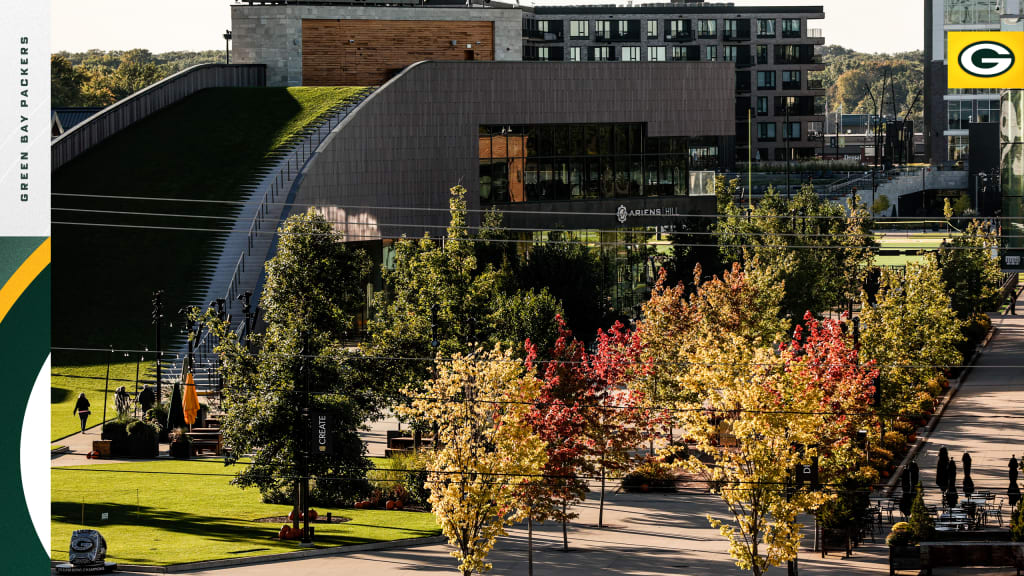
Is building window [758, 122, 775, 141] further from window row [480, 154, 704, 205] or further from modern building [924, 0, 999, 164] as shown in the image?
window row [480, 154, 704, 205]

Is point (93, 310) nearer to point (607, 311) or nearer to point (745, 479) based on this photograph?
point (607, 311)

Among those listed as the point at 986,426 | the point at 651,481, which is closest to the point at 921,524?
the point at 651,481

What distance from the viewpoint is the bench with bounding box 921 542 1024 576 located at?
107 ft

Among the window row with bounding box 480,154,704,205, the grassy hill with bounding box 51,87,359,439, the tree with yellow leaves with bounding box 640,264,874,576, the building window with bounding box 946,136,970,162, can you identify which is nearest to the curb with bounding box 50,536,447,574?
the tree with yellow leaves with bounding box 640,264,874,576

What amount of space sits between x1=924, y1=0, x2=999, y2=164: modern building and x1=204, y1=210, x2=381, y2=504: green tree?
115 meters

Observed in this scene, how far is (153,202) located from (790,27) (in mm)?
111472

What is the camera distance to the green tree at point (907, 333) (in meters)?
42.4

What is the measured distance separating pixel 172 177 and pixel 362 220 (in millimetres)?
10454

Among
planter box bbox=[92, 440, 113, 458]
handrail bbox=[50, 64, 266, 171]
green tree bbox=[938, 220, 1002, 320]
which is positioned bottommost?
planter box bbox=[92, 440, 113, 458]

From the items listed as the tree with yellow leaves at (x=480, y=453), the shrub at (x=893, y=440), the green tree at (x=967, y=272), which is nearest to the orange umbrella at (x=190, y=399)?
the tree with yellow leaves at (x=480, y=453)

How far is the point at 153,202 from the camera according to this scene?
2630 inches

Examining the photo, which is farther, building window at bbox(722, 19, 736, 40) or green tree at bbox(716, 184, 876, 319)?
building window at bbox(722, 19, 736, 40)

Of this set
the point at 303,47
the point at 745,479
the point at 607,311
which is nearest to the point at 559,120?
the point at 607,311

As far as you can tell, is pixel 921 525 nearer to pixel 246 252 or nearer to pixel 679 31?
pixel 246 252
